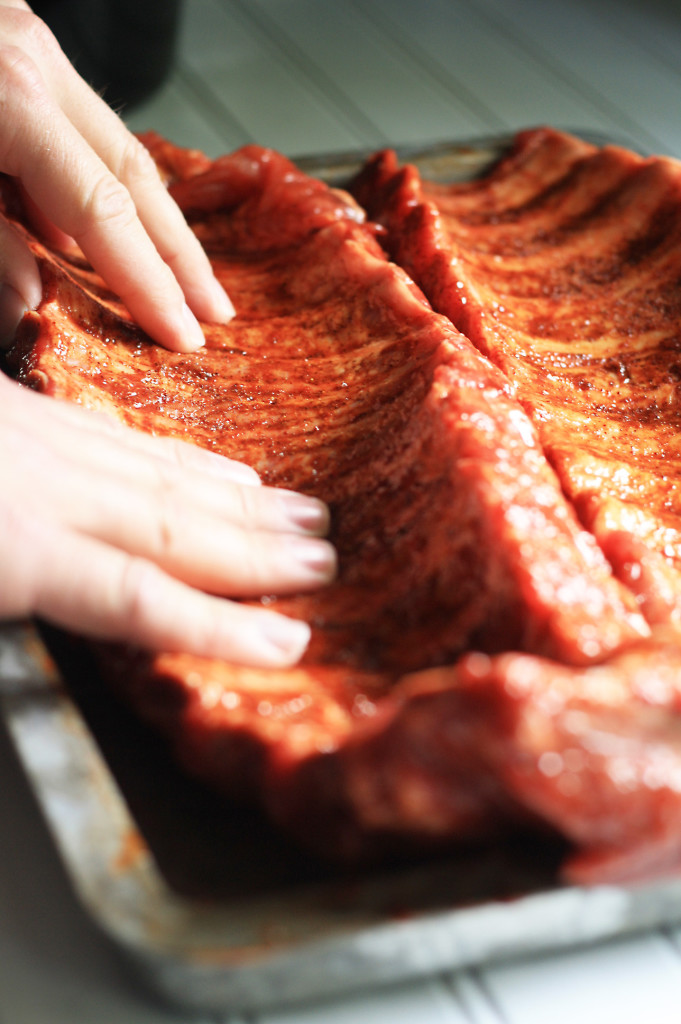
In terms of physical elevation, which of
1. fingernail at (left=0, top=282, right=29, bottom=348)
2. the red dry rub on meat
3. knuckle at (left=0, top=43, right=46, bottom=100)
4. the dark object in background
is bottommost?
the dark object in background

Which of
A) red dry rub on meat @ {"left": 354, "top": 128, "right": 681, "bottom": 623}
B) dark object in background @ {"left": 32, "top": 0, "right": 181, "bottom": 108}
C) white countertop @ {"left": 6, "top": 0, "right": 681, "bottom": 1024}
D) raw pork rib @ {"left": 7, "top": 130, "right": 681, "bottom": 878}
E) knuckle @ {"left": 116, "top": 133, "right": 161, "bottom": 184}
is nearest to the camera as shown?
raw pork rib @ {"left": 7, "top": 130, "right": 681, "bottom": 878}

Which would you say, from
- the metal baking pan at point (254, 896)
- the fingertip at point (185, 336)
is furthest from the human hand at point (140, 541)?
the fingertip at point (185, 336)

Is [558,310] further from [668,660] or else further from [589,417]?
[668,660]

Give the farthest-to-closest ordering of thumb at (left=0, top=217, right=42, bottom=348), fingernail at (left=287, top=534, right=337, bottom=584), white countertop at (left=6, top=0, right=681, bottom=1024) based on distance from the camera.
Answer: white countertop at (left=6, top=0, right=681, bottom=1024) < thumb at (left=0, top=217, right=42, bottom=348) < fingernail at (left=287, top=534, right=337, bottom=584)

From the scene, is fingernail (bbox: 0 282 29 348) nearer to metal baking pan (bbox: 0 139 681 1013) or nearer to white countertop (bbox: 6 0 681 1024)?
metal baking pan (bbox: 0 139 681 1013)

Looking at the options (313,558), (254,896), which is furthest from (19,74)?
(254,896)

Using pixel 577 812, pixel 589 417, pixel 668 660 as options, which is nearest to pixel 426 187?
pixel 589 417

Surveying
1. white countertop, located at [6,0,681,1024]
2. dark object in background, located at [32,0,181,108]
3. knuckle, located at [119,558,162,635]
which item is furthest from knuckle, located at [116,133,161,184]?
white countertop, located at [6,0,681,1024]
